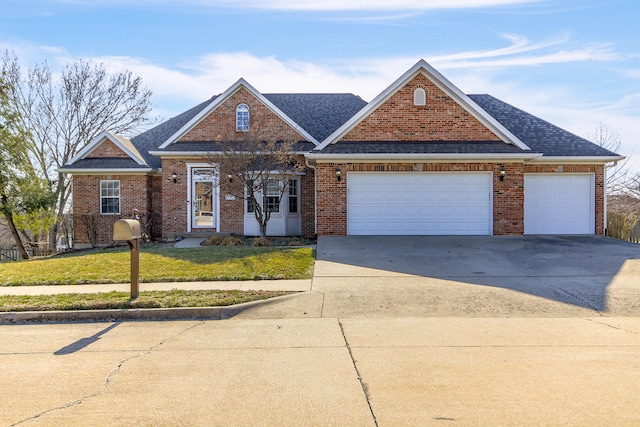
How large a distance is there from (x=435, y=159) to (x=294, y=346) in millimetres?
11865

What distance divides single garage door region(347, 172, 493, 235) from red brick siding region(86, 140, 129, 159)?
1001 centimetres

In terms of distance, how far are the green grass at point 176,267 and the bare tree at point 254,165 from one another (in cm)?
275

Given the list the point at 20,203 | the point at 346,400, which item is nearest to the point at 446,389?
the point at 346,400

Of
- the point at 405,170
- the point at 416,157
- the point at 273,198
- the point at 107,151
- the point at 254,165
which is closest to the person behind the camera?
the point at 416,157

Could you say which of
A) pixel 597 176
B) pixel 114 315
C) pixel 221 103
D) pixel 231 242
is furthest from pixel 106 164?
pixel 597 176

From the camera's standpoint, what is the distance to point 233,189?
1853 cm

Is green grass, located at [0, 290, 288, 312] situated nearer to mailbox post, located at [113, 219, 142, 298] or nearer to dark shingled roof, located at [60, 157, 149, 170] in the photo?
mailbox post, located at [113, 219, 142, 298]

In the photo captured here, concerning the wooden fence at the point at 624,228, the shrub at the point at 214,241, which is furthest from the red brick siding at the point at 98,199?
the wooden fence at the point at 624,228

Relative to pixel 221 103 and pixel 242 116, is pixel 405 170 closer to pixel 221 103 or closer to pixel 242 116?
pixel 242 116

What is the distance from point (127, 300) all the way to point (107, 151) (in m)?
13.7

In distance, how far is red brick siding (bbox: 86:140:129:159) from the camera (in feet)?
67.5

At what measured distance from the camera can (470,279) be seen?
10688 millimetres

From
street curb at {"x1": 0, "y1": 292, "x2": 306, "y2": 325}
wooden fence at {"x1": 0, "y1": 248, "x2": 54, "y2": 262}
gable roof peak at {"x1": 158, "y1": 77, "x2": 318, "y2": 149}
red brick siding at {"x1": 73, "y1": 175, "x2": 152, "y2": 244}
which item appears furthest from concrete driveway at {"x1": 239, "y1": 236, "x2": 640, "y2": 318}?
wooden fence at {"x1": 0, "y1": 248, "x2": 54, "y2": 262}

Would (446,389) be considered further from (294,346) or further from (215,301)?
(215,301)
